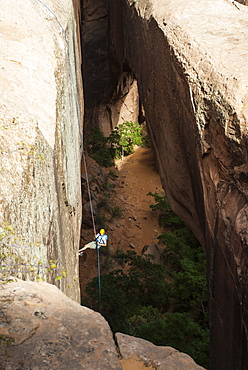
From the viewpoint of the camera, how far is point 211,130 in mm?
6746

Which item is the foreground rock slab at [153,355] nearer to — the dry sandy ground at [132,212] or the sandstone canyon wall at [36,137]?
the sandstone canyon wall at [36,137]

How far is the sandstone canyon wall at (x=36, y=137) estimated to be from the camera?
164 inches

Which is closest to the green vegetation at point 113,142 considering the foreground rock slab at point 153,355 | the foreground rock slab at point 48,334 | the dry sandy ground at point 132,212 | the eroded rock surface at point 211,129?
the dry sandy ground at point 132,212

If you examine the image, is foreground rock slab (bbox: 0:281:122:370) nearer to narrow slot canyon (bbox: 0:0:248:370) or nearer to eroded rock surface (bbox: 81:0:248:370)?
narrow slot canyon (bbox: 0:0:248:370)

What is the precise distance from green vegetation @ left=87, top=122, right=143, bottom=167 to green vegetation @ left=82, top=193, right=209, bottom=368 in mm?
7237

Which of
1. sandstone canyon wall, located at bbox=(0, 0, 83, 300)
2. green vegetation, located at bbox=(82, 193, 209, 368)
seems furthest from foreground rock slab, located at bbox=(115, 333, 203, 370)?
green vegetation, located at bbox=(82, 193, 209, 368)

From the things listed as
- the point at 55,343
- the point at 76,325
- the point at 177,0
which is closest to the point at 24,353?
the point at 55,343

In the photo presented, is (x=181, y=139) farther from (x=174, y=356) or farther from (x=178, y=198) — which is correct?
(x=174, y=356)

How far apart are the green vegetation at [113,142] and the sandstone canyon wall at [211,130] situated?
396 inches

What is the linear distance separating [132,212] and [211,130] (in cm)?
1135

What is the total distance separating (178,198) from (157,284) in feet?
10.8

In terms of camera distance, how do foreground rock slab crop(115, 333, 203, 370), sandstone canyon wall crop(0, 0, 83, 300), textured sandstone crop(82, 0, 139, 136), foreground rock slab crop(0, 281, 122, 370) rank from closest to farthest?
foreground rock slab crop(0, 281, 122, 370) → foreground rock slab crop(115, 333, 203, 370) → sandstone canyon wall crop(0, 0, 83, 300) → textured sandstone crop(82, 0, 139, 136)

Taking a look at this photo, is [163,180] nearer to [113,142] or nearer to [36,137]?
[36,137]

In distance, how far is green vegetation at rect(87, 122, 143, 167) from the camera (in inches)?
800
